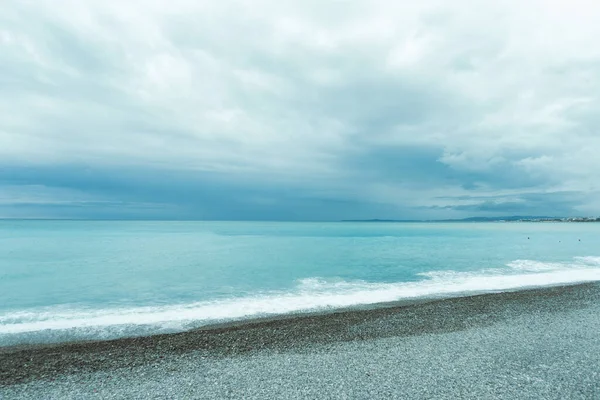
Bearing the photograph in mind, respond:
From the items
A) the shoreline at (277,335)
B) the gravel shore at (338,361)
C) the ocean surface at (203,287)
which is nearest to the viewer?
the gravel shore at (338,361)

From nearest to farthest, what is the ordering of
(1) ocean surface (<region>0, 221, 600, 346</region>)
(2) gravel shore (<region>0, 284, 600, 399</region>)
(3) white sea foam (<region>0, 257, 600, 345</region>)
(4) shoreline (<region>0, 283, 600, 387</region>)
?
(2) gravel shore (<region>0, 284, 600, 399</region>)
(4) shoreline (<region>0, 283, 600, 387</region>)
(3) white sea foam (<region>0, 257, 600, 345</region>)
(1) ocean surface (<region>0, 221, 600, 346</region>)

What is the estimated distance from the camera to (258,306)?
49.1ft

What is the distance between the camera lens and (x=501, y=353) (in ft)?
26.2

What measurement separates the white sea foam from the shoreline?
145 cm

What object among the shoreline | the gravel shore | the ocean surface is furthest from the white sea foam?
the gravel shore

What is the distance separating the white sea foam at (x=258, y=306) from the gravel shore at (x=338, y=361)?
1.95 meters

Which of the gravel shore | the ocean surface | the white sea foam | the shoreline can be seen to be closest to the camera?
the gravel shore

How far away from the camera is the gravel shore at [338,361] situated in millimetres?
6328

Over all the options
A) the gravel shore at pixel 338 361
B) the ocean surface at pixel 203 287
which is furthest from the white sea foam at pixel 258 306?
the gravel shore at pixel 338 361

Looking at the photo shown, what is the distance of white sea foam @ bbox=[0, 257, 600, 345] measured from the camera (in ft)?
37.9

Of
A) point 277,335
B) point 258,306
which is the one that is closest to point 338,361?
point 277,335

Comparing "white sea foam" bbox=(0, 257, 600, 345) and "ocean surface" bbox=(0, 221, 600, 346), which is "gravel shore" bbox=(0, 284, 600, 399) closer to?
"white sea foam" bbox=(0, 257, 600, 345)

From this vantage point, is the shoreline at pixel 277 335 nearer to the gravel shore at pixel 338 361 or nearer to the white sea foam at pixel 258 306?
the gravel shore at pixel 338 361

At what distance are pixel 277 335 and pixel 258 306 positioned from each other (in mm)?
5359
